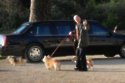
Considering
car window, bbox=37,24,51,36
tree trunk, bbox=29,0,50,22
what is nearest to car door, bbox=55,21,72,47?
car window, bbox=37,24,51,36

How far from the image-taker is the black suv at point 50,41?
829 inches

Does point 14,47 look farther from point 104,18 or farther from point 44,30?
point 104,18

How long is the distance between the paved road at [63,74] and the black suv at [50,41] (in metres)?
0.81

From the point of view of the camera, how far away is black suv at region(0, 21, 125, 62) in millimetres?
21047

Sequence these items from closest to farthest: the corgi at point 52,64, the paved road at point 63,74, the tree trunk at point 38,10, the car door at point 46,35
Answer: the paved road at point 63,74 < the corgi at point 52,64 < the car door at point 46,35 < the tree trunk at point 38,10

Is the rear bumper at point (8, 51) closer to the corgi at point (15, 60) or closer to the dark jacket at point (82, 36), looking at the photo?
the corgi at point (15, 60)

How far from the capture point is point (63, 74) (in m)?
16.6

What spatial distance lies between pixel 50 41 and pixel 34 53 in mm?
831

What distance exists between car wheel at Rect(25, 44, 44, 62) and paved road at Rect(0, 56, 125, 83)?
25.2 inches

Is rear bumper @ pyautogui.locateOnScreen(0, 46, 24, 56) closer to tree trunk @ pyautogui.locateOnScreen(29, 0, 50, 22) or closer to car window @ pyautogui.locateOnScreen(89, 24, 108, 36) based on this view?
car window @ pyautogui.locateOnScreen(89, 24, 108, 36)

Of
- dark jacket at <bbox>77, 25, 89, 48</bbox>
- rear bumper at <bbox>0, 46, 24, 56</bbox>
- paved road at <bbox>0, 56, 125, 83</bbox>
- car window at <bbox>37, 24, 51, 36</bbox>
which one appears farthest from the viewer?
car window at <bbox>37, 24, 51, 36</bbox>

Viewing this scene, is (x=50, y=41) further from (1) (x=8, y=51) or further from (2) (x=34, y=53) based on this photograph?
(1) (x=8, y=51)

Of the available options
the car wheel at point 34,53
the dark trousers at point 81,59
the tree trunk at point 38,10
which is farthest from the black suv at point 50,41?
the tree trunk at point 38,10

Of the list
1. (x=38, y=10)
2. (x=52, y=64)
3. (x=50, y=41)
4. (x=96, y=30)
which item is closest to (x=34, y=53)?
(x=50, y=41)
